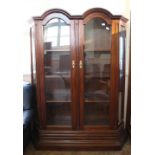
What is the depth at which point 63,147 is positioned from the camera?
109 inches

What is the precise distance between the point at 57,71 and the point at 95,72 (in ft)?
1.66

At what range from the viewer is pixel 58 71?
283 cm

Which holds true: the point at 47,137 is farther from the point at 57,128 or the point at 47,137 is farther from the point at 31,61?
the point at 31,61

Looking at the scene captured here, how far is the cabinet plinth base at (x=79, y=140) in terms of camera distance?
108 inches

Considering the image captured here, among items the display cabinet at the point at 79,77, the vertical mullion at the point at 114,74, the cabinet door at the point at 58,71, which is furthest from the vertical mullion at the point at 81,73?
the vertical mullion at the point at 114,74

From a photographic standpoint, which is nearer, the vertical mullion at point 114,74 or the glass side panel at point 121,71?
the vertical mullion at point 114,74

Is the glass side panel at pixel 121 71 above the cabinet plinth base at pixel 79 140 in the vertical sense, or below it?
above

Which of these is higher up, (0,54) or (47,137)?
(0,54)

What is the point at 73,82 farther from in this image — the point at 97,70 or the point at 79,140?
the point at 79,140

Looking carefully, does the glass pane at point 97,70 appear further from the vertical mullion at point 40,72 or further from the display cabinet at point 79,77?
the vertical mullion at point 40,72

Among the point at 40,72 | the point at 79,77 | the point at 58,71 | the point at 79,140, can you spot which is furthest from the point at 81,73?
the point at 79,140
